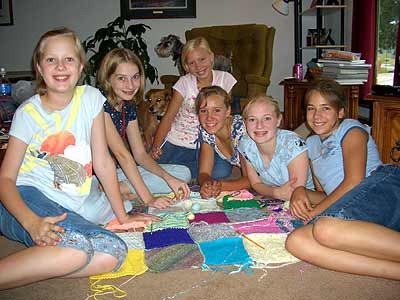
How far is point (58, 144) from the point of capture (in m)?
1.50

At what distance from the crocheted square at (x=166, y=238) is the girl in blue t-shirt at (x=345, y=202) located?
414 millimetres

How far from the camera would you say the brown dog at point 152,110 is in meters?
3.72

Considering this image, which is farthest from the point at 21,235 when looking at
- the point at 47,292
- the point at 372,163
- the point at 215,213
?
the point at 372,163

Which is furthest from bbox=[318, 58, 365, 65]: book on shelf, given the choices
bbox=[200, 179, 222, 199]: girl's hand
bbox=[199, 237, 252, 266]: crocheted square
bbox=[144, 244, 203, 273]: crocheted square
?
bbox=[144, 244, 203, 273]: crocheted square

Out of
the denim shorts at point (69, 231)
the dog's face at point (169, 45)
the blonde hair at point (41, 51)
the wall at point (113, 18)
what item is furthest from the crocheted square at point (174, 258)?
the wall at point (113, 18)

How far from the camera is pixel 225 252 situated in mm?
1562

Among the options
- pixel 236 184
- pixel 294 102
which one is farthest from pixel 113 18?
pixel 236 184

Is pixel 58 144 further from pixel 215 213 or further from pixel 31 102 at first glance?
pixel 215 213

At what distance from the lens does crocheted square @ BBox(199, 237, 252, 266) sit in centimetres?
150

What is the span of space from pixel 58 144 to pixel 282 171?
1.02 m

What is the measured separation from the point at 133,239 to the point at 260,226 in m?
0.53

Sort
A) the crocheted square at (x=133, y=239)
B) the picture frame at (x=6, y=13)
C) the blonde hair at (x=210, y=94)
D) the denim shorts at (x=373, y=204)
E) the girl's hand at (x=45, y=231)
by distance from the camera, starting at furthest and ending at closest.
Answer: the picture frame at (x=6, y=13)
the blonde hair at (x=210, y=94)
the crocheted square at (x=133, y=239)
the denim shorts at (x=373, y=204)
the girl's hand at (x=45, y=231)

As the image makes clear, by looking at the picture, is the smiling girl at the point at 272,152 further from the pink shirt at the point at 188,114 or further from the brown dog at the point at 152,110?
the brown dog at the point at 152,110

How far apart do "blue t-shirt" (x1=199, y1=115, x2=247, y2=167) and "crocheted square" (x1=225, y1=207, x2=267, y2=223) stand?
0.37 metres
